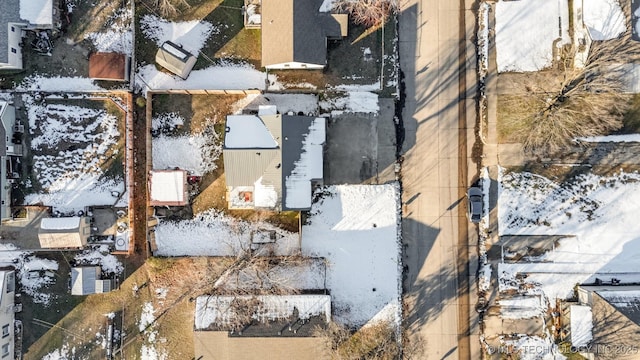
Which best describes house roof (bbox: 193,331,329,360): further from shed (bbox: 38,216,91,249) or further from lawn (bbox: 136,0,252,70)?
lawn (bbox: 136,0,252,70)

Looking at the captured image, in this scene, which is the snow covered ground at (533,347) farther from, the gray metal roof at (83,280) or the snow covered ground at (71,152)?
the snow covered ground at (71,152)

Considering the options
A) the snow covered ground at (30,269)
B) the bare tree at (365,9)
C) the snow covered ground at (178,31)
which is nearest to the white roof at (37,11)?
the snow covered ground at (178,31)

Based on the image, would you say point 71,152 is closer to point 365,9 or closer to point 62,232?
point 62,232

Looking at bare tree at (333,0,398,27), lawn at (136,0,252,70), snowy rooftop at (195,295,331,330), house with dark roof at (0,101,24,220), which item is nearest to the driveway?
bare tree at (333,0,398,27)

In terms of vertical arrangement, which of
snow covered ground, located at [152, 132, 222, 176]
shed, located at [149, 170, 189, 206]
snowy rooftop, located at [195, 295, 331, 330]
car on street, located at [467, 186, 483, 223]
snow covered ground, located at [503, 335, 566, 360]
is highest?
snow covered ground, located at [152, 132, 222, 176]

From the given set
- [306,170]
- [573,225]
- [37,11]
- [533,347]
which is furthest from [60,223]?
[573,225]

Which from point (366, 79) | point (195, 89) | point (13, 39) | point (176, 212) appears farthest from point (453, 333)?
point (13, 39)

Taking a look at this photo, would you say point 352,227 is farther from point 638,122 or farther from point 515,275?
point 638,122
